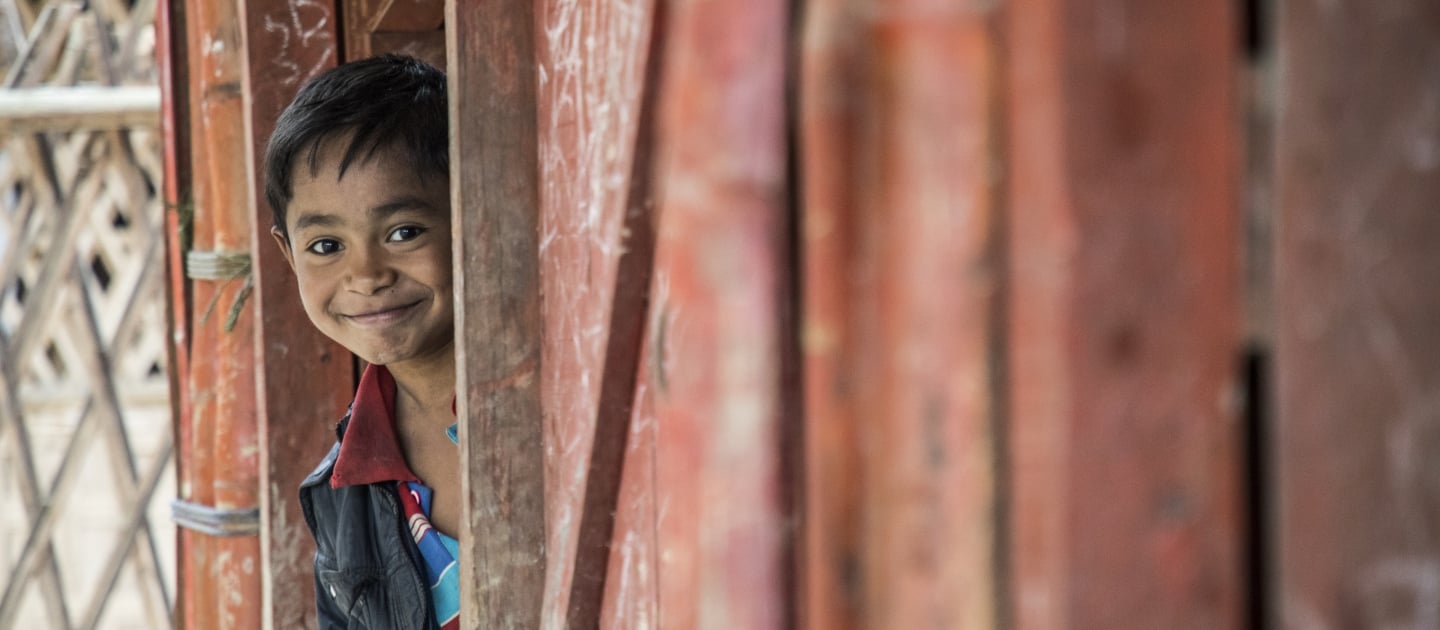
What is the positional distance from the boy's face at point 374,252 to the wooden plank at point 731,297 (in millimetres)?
1188

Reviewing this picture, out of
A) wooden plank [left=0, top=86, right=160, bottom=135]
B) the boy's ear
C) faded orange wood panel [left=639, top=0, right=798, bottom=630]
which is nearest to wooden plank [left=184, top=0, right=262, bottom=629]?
the boy's ear

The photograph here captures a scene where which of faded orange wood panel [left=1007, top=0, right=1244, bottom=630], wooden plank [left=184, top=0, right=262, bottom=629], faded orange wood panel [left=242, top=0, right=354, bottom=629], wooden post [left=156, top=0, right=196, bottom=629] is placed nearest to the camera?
faded orange wood panel [left=1007, top=0, right=1244, bottom=630]

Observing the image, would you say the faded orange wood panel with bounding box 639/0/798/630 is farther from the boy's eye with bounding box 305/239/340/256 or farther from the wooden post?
the wooden post

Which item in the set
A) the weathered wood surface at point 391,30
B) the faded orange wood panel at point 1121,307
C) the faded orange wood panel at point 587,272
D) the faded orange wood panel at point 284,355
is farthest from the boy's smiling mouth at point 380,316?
the faded orange wood panel at point 1121,307

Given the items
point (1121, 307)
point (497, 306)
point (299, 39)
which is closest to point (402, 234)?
point (299, 39)

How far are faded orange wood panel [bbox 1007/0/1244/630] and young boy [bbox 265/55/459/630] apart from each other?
1.35 meters

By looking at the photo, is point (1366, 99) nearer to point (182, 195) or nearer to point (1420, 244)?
point (1420, 244)

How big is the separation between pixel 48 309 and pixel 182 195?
11.9ft

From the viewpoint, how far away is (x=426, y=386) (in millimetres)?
1992

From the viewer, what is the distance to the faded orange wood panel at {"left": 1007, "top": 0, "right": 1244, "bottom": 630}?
1.83 feet

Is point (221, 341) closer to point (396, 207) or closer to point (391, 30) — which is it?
point (391, 30)

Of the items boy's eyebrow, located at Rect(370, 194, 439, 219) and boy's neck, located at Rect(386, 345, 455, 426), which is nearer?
boy's eyebrow, located at Rect(370, 194, 439, 219)

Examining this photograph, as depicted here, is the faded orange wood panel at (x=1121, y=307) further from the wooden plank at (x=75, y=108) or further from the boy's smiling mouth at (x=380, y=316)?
the wooden plank at (x=75, y=108)

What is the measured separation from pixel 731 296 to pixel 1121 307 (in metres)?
0.18
